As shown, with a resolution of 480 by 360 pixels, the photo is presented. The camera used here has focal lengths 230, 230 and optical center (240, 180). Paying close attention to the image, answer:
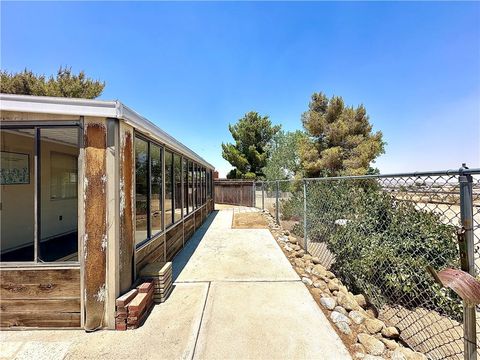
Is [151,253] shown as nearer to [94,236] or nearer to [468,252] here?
[94,236]

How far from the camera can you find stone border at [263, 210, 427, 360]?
7.07 feet

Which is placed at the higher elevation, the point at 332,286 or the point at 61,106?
the point at 61,106

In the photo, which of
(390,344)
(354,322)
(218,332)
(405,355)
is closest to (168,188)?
(218,332)

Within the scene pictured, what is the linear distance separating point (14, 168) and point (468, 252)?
6.68 m

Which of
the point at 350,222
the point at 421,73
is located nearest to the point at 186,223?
the point at 350,222

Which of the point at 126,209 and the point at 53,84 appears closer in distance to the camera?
the point at 126,209

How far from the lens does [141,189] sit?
129 inches

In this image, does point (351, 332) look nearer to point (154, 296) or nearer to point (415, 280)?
point (415, 280)

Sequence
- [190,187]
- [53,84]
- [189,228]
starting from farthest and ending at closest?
[53,84] < [190,187] < [189,228]

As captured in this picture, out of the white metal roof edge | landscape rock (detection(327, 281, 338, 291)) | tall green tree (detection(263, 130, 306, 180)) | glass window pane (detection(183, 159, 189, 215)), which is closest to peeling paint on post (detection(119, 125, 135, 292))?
the white metal roof edge

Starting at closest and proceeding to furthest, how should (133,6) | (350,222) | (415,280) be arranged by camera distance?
(415,280), (350,222), (133,6)

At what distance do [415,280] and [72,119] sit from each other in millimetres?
4872

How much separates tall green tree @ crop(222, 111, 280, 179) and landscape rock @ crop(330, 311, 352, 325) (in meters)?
19.5

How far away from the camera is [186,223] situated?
6.04m
